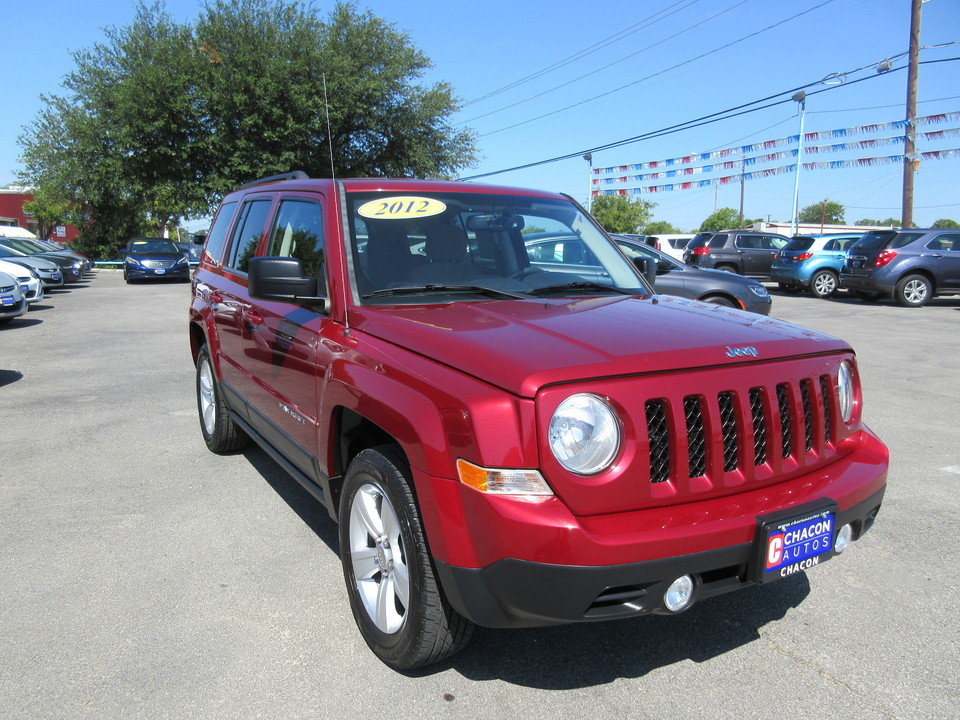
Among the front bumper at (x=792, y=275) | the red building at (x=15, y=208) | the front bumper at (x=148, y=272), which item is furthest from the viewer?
the red building at (x=15, y=208)

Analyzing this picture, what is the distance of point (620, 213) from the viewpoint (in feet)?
270

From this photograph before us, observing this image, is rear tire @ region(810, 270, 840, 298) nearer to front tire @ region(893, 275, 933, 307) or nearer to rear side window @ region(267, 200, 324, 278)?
front tire @ region(893, 275, 933, 307)

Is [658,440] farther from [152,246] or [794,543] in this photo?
[152,246]

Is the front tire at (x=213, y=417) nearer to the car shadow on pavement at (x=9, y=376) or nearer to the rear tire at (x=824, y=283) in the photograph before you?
the car shadow on pavement at (x=9, y=376)

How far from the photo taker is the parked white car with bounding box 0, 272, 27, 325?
41.2 ft

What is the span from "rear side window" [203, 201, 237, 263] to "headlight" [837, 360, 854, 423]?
12.7 ft

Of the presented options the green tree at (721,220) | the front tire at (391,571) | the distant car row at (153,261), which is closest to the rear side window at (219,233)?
the front tire at (391,571)

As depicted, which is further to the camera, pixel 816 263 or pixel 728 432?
pixel 816 263

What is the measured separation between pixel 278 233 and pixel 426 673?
2477mm

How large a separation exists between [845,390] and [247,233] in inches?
137

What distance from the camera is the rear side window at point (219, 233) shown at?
5.20 m

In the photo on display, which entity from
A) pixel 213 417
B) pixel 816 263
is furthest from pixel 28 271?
pixel 816 263

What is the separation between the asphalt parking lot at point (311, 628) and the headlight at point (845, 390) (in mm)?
882

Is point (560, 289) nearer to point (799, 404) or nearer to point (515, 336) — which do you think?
point (515, 336)
